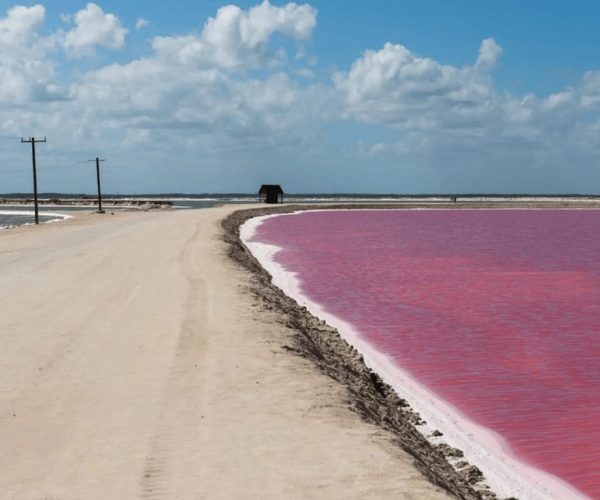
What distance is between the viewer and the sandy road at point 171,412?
19.6 feet

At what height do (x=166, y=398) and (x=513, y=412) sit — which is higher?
(x=166, y=398)

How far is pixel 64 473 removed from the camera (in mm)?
6156

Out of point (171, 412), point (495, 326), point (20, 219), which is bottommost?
point (495, 326)

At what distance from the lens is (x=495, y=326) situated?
53.9 feet

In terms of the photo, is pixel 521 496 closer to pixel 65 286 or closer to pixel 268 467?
pixel 268 467

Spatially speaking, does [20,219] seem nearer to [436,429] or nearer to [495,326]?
[495,326]

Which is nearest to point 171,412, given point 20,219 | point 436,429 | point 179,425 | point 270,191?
point 179,425

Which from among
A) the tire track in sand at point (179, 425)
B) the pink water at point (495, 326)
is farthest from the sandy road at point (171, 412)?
the pink water at point (495, 326)

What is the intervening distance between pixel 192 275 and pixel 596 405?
11.9 meters

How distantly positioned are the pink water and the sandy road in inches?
105

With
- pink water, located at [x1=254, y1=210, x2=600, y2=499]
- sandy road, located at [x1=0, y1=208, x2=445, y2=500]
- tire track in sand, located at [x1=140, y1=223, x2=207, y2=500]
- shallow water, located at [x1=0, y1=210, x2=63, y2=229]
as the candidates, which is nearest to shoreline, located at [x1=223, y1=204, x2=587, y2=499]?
pink water, located at [x1=254, y1=210, x2=600, y2=499]

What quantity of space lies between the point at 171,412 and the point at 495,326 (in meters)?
10.4

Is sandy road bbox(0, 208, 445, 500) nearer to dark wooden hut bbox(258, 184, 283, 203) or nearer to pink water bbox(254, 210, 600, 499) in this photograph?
pink water bbox(254, 210, 600, 499)

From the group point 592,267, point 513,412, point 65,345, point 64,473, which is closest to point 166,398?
point 64,473
